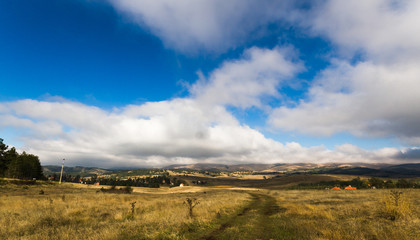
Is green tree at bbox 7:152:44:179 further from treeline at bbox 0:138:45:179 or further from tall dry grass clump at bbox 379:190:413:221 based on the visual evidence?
tall dry grass clump at bbox 379:190:413:221

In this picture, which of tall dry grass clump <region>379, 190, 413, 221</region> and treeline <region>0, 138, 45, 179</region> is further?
treeline <region>0, 138, 45, 179</region>

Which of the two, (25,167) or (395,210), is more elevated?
(25,167)

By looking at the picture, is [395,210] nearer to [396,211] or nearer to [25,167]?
[396,211]

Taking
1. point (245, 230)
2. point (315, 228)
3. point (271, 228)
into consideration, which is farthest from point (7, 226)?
point (315, 228)

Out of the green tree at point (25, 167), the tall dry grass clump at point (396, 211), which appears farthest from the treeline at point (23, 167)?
the tall dry grass clump at point (396, 211)

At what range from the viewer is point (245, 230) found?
43.0 ft

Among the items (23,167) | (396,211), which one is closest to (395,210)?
(396,211)

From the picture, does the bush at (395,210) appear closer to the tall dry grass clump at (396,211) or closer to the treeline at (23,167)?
the tall dry grass clump at (396,211)

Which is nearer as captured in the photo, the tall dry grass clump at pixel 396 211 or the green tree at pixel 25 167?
the tall dry grass clump at pixel 396 211

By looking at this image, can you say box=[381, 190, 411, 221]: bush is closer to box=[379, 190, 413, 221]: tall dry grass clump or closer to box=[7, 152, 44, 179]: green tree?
box=[379, 190, 413, 221]: tall dry grass clump

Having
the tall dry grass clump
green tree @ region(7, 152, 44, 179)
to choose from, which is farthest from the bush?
green tree @ region(7, 152, 44, 179)

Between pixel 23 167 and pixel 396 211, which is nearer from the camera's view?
pixel 396 211

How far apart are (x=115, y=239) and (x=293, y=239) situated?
9.81 metres

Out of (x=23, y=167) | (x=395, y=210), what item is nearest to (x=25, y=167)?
(x=23, y=167)
